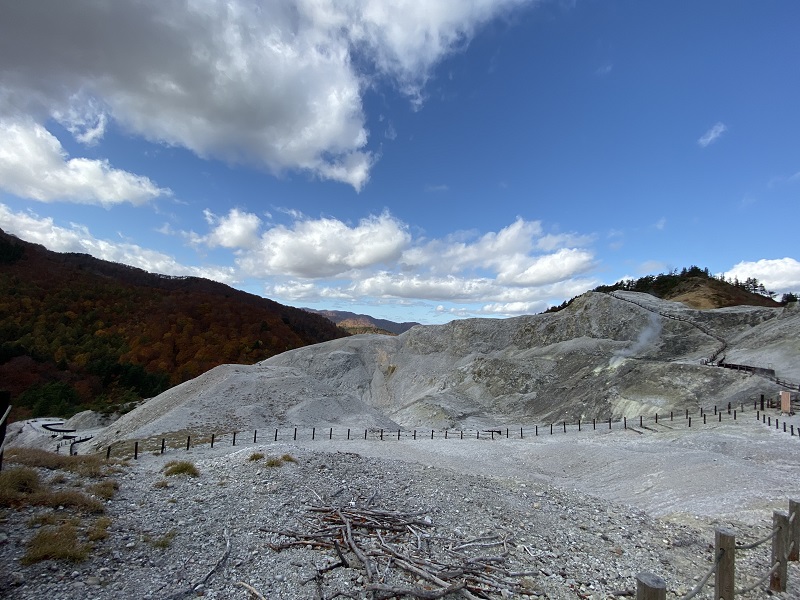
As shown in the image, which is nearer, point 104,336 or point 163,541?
point 163,541

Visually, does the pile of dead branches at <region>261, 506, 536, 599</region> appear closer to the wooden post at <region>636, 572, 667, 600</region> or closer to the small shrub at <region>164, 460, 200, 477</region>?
the wooden post at <region>636, 572, 667, 600</region>

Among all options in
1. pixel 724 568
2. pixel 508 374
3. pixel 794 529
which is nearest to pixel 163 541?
pixel 724 568

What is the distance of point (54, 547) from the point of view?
783 cm

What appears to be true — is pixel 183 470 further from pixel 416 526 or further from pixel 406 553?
pixel 406 553

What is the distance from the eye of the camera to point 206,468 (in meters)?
16.1

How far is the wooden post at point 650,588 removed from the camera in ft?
17.1

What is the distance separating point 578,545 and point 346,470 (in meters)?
8.68

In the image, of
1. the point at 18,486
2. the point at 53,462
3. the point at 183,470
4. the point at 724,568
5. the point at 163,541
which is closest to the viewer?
the point at 724,568

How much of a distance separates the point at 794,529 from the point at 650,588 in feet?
23.0

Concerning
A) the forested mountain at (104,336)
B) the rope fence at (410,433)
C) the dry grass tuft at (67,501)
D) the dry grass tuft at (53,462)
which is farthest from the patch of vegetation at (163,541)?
the forested mountain at (104,336)

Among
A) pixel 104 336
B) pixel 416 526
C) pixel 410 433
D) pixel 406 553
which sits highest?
pixel 104 336

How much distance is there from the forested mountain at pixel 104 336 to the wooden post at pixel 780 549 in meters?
65.2

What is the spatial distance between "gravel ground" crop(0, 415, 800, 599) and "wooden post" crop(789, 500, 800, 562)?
0.39m

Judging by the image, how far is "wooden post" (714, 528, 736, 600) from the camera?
7.13 m
